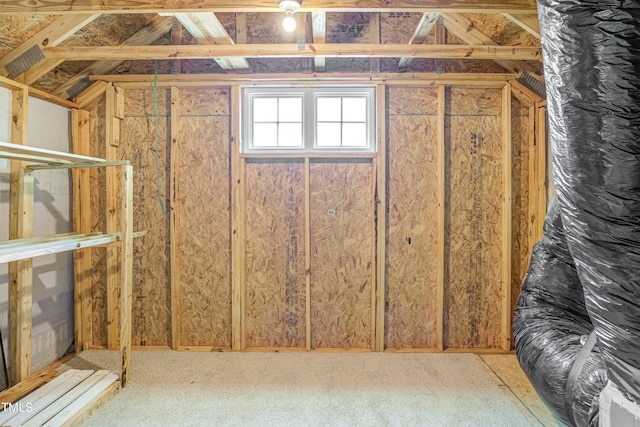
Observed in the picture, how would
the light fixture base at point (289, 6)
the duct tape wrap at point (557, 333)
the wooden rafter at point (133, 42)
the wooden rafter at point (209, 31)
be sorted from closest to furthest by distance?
the duct tape wrap at point (557, 333), the light fixture base at point (289, 6), the wooden rafter at point (209, 31), the wooden rafter at point (133, 42)

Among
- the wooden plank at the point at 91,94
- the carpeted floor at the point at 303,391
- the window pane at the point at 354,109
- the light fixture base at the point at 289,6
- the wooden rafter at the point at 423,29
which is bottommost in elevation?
the carpeted floor at the point at 303,391

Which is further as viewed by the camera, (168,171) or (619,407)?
(168,171)

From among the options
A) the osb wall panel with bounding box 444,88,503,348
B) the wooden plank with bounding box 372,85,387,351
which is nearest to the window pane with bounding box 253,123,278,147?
the wooden plank with bounding box 372,85,387,351

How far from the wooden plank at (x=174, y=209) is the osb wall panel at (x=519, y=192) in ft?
10.3

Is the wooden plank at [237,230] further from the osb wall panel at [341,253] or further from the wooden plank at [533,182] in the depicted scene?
the wooden plank at [533,182]

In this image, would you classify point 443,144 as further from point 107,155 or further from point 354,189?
point 107,155

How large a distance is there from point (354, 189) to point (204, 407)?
203cm

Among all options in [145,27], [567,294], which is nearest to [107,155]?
[145,27]

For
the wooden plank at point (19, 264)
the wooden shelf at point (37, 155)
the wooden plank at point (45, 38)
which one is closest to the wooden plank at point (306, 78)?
the wooden plank at point (45, 38)

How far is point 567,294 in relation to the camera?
1087 millimetres

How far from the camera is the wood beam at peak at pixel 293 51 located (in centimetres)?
225

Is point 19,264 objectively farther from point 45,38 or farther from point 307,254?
point 307,254

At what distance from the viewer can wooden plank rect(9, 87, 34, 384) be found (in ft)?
7.09

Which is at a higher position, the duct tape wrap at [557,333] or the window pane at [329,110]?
the window pane at [329,110]
